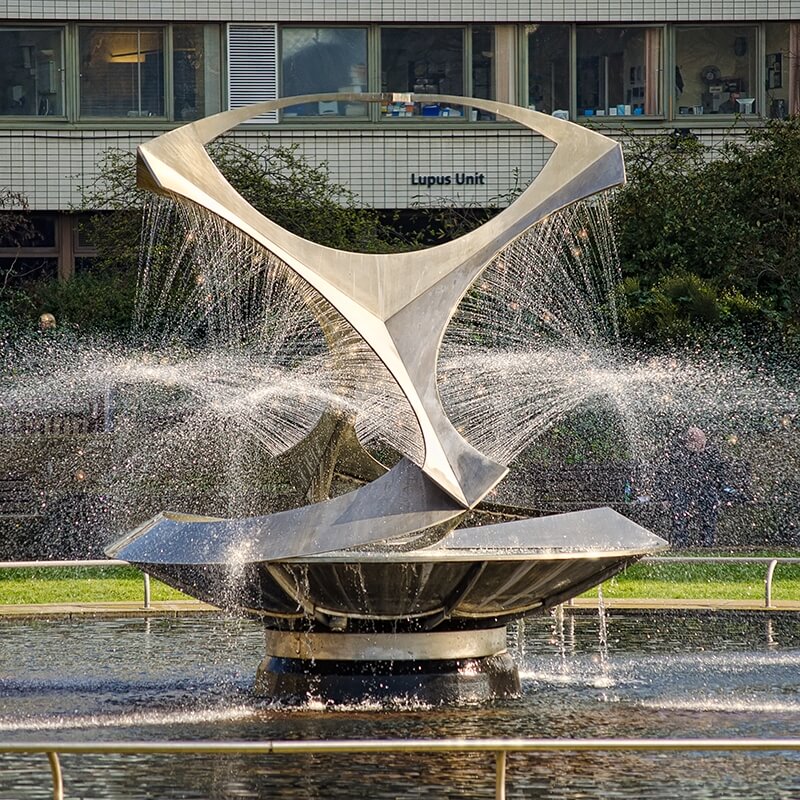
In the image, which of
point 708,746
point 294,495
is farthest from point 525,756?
point 294,495

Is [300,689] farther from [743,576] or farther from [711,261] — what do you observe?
[711,261]

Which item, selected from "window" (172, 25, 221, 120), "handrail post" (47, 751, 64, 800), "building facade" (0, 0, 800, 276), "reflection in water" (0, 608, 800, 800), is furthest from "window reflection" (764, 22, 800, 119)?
"handrail post" (47, 751, 64, 800)

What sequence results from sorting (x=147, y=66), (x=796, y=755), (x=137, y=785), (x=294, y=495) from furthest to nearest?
(x=147, y=66), (x=294, y=495), (x=796, y=755), (x=137, y=785)

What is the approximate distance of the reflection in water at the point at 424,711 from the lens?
9.26 m

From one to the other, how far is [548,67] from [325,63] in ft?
13.1

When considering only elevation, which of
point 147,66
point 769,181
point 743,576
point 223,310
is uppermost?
point 147,66

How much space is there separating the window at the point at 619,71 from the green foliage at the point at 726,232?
7411mm

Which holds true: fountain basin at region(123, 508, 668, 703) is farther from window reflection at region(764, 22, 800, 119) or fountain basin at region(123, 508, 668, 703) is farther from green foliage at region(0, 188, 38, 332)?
window reflection at region(764, 22, 800, 119)

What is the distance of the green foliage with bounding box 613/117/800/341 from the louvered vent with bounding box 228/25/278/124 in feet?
29.0

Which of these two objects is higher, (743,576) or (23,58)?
(23,58)

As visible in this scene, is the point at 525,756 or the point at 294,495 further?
the point at 294,495

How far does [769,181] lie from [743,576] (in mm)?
8009

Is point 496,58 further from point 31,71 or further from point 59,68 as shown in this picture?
point 31,71

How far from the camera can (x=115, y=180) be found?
28891mm
